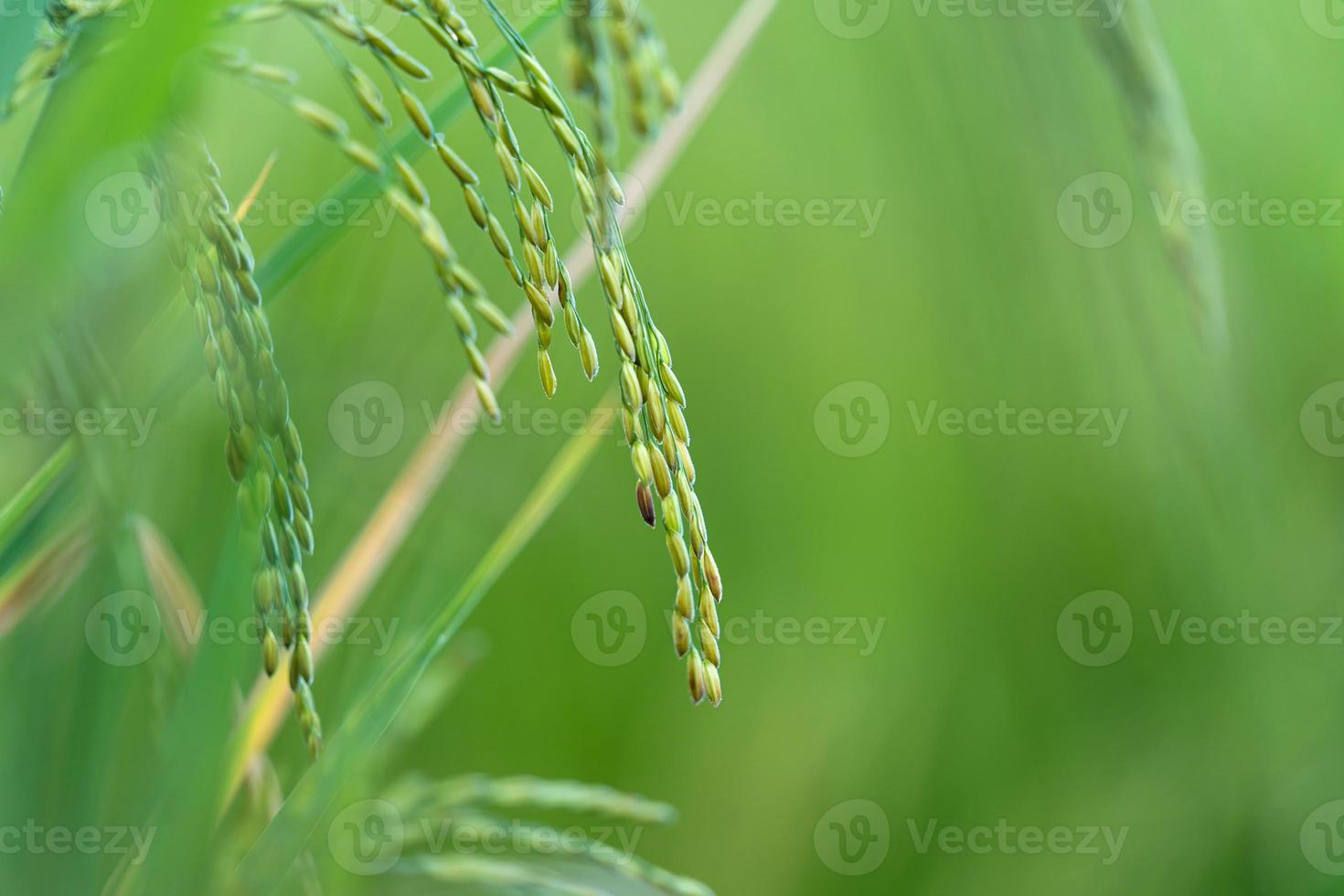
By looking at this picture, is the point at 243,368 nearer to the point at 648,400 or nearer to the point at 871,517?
the point at 648,400

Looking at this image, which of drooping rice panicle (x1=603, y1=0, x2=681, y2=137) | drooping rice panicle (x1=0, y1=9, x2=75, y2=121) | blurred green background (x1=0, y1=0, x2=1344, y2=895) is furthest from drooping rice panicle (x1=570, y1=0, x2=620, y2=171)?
blurred green background (x1=0, y1=0, x2=1344, y2=895)

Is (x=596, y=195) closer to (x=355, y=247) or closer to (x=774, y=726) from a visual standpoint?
(x=355, y=247)

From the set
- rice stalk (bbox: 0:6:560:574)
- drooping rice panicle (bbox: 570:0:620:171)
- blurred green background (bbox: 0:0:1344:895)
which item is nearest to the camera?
drooping rice panicle (bbox: 570:0:620:171)

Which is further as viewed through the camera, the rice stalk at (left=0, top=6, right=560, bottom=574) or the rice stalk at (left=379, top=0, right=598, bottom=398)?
the rice stalk at (left=0, top=6, right=560, bottom=574)

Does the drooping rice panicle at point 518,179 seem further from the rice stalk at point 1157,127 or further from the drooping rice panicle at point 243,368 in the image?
the rice stalk at point 1157,127

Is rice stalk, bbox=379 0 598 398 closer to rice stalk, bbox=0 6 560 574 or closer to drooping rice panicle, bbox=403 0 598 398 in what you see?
drooping rice panicle, bbox=403 0 598 398

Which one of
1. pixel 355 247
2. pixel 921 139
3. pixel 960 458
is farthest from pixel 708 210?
pixel 921 139

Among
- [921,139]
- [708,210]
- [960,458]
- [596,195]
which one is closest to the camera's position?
[596,195]
